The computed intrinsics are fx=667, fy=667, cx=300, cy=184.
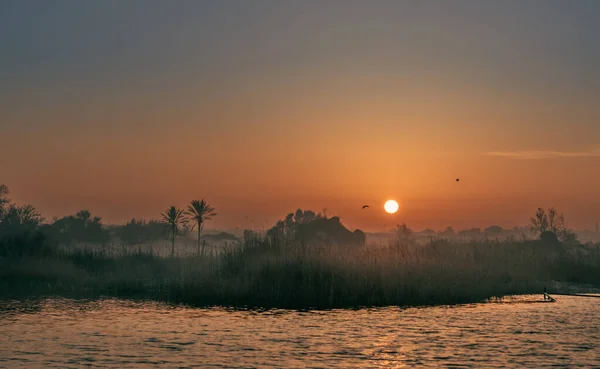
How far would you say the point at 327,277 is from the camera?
37.6 m

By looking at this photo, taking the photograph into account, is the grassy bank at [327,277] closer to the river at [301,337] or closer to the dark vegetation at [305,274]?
the dark vegetation at [305,274]

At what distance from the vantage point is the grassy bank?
1459 inches

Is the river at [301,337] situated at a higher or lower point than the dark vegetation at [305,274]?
lower

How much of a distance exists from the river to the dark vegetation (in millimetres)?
2622

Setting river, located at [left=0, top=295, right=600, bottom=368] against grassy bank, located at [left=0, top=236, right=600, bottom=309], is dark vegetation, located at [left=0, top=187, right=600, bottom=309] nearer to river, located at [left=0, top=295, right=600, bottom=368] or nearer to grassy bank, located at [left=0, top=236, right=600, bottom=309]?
grassy bank, located at [left=0, top=236, right=600, bottom=309]

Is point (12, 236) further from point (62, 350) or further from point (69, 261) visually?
point (62, 350)

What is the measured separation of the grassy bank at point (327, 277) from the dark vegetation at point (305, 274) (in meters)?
0.06

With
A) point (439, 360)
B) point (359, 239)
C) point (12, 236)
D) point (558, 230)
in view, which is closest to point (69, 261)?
point (12, 236)

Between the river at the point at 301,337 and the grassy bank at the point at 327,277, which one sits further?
the grassy bank at the point at 327,277

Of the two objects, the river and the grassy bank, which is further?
the grassy bank

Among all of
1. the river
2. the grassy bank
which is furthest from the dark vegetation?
the river

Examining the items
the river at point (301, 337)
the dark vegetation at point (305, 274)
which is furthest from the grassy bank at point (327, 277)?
the river at point (301, 337)

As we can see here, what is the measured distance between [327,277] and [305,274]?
1251 millimetres

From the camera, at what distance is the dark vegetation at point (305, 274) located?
122 ft
